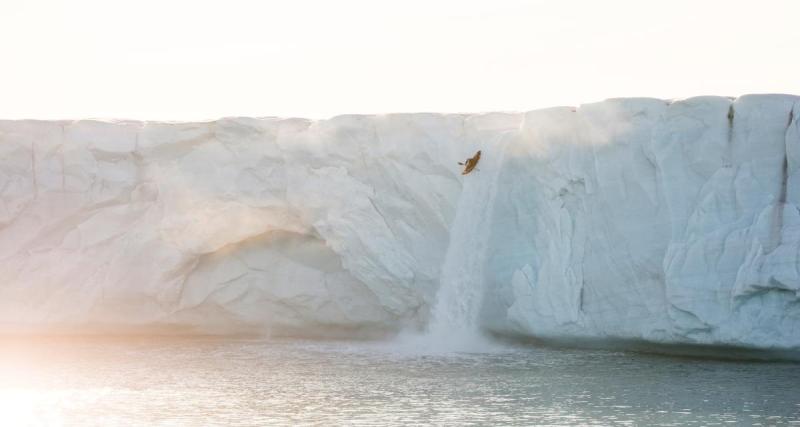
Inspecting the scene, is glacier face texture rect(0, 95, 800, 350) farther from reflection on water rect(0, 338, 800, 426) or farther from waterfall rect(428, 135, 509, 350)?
reflection on water rect(0, 338, 800, 426)

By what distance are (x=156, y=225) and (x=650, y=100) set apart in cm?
738

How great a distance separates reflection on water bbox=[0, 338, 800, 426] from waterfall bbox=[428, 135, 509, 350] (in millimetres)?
1003

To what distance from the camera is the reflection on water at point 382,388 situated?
10.5 meters

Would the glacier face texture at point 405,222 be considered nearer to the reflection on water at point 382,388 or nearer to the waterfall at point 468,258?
the waterfall at point 468,258

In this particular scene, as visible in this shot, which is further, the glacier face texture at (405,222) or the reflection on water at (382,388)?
the glacier face texture at (405,222)

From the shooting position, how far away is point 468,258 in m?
16.4

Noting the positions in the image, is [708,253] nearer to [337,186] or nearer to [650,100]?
[650,100]

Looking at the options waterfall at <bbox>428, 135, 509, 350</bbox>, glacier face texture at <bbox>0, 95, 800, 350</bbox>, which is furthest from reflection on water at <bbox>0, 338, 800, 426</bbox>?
waterfall at <bbox>428, 135, 509, 350</bbox>

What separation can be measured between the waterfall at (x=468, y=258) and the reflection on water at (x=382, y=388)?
1.00 m

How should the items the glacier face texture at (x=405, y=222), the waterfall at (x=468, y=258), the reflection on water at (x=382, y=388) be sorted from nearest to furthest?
1. the reflection on water at (x=382, y=388)
2. the glacier face texture at (x=405, y=222)
3. the waterfall at (x=468, y=258)

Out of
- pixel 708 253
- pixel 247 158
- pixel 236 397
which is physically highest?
pixel 247 158

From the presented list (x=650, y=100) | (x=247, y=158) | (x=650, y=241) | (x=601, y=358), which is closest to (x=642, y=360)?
(x=601, y=358)

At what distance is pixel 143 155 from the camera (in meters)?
17.9

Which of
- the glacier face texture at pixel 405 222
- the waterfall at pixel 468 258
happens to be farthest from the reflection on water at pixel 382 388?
the waterfall at pixel 468 258
